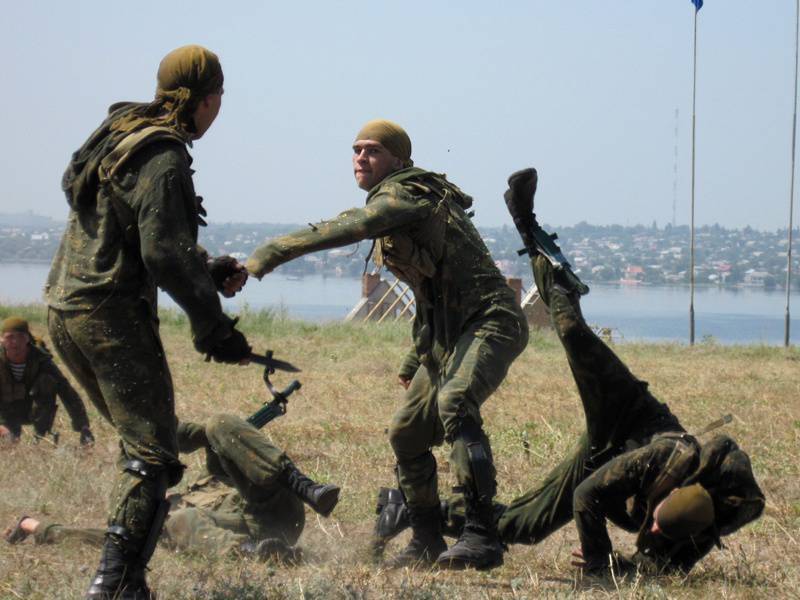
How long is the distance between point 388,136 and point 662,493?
220 cm

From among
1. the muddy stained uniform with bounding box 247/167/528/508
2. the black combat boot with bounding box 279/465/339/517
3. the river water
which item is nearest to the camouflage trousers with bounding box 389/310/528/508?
the muddy stained uniform with bounding box 247/167/528/508

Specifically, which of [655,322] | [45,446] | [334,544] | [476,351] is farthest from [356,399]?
[655,322]

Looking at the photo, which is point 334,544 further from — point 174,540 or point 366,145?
point 366,145

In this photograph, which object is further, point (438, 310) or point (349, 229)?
point (438, 310)

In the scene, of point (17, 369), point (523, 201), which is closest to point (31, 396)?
point (17, 369)

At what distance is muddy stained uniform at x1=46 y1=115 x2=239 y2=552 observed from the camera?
192 inches

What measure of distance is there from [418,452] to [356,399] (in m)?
5.56

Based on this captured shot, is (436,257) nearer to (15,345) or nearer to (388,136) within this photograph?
(388,136)

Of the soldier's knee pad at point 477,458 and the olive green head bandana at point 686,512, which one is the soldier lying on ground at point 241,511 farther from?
the olive green head bandana at point 686,512

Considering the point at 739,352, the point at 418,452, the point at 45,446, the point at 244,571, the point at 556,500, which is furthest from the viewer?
the point at 739,352

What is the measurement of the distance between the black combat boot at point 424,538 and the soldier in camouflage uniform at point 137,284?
1.60 meters

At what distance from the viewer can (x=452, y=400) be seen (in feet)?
19.3

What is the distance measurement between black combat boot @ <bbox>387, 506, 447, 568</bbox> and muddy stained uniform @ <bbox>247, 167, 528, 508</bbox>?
0.05 m

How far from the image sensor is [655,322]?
30.5 m
